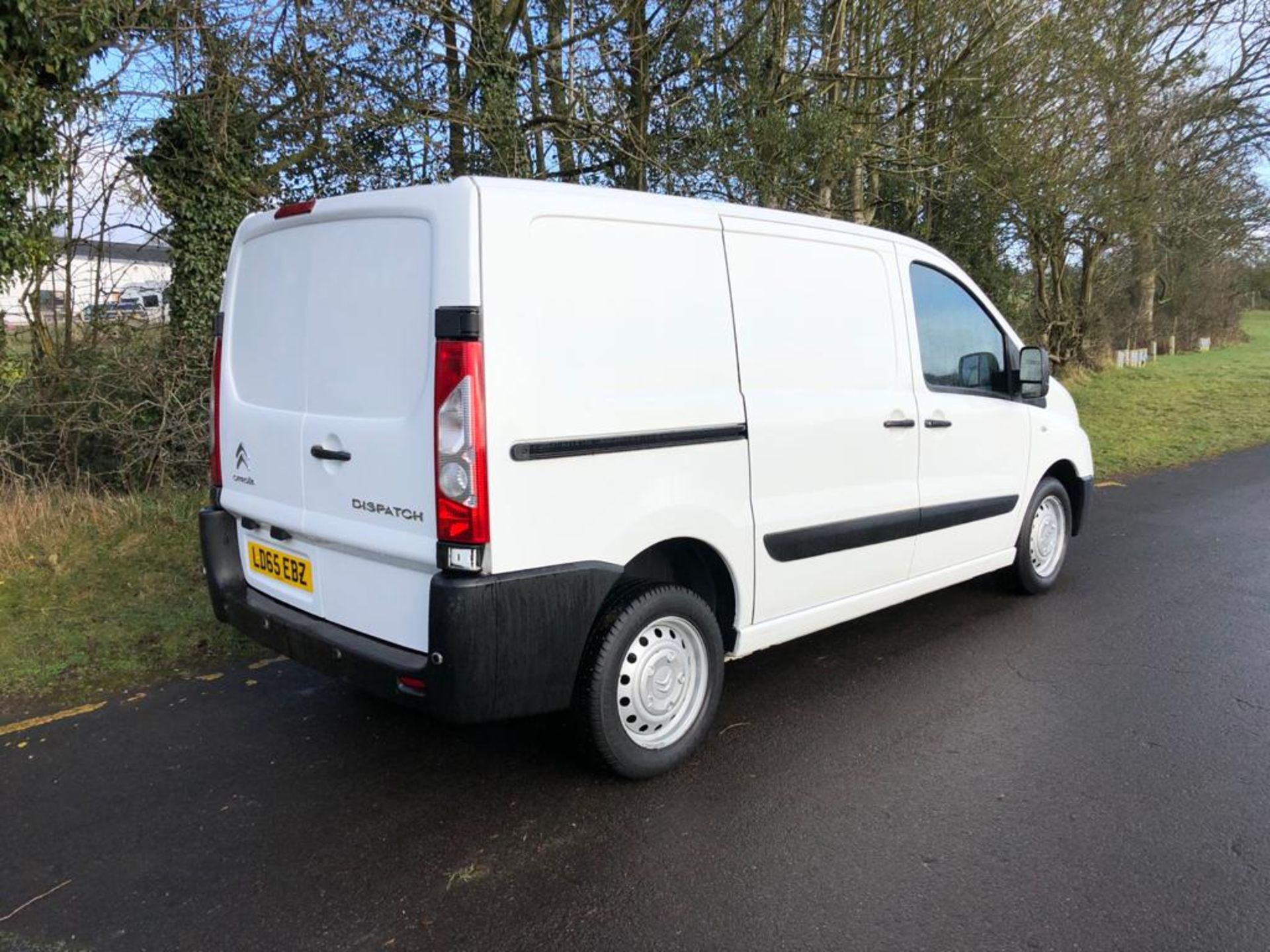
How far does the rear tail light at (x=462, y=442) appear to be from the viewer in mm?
2719

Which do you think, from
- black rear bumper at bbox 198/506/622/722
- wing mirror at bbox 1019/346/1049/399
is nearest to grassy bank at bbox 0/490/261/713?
black rear bumper at bbox 198/506/622/722

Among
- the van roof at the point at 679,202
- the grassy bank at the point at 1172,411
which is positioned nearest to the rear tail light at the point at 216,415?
the van roof at the point at 679,202

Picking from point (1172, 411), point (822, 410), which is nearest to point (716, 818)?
point (822, 410)

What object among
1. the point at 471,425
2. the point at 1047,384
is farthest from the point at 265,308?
the point at 1047,384

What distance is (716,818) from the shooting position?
3080 mm

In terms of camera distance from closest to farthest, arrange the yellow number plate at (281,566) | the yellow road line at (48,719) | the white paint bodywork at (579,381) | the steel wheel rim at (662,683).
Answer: the white paint bodywork at (579,381), the steel wheel rim at (662,683), the yellow number plate at (281,566), the yellow road line at (48,719)

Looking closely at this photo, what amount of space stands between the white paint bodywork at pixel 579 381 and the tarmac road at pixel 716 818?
2.06 ft

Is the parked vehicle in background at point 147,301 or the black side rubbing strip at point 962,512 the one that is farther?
the parked vehicle in background at point 147,301

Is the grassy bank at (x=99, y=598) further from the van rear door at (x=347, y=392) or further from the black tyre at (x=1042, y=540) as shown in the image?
the black tyre at (x=1042, y=540)

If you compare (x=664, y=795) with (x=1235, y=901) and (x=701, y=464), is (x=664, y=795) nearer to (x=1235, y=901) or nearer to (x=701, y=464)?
(x=701, y=464)

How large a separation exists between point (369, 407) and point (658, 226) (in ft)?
3.98

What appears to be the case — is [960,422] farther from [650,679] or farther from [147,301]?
[147,301]

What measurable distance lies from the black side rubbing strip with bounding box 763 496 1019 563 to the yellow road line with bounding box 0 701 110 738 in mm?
3064

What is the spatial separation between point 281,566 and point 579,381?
4.91 ft
